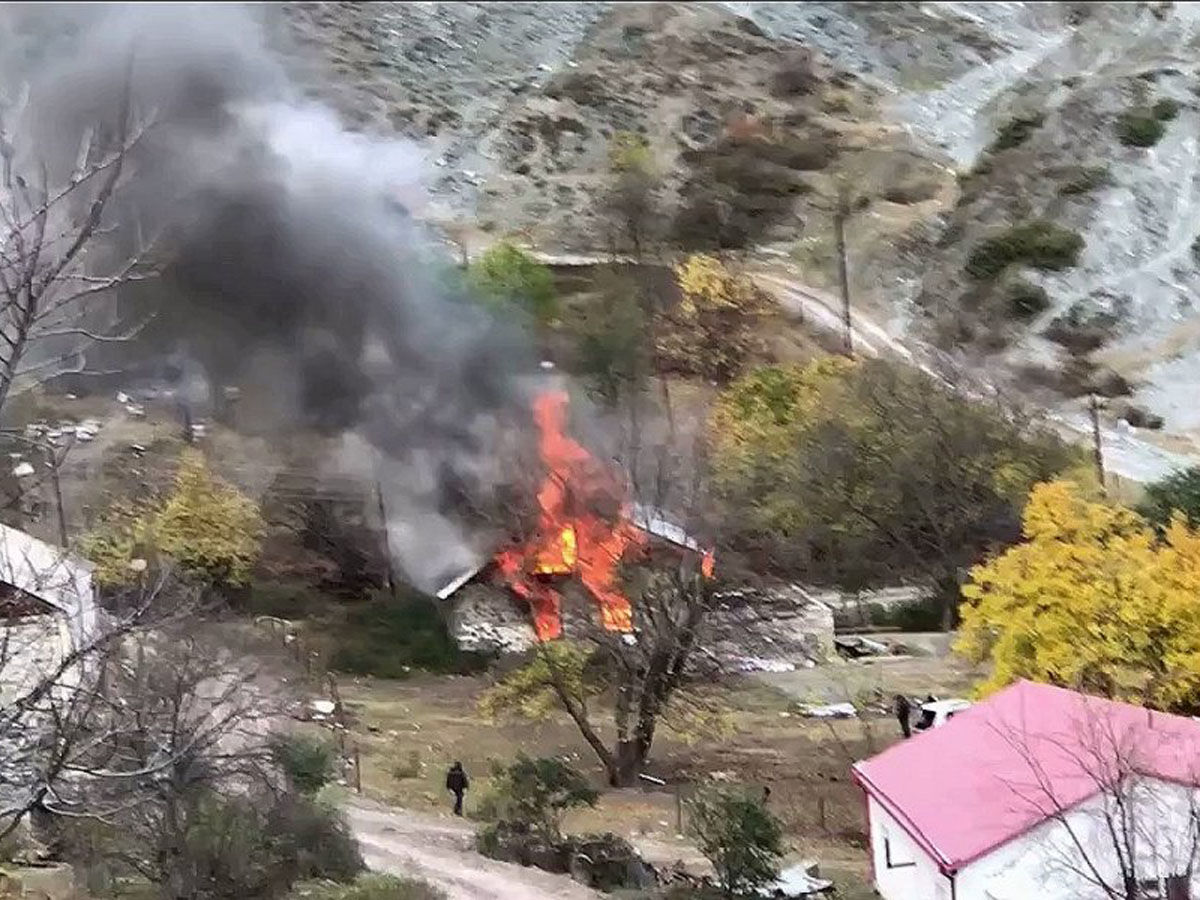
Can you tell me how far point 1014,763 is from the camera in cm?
Result: 599

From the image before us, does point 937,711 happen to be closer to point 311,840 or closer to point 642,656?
point 642,656

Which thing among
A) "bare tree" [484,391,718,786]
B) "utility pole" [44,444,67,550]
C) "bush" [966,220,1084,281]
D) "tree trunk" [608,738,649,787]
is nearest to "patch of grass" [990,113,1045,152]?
"bush" [966,220,1084,281]

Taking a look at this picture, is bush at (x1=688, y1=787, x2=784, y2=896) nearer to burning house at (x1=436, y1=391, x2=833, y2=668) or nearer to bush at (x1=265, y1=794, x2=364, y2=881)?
burning house at (x1=436, y1=391, x2=833, y2=668)

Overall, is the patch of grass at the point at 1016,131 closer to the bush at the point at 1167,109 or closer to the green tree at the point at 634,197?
the bush at the point at 1167,109

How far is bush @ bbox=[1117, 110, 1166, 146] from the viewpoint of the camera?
832 centimetres

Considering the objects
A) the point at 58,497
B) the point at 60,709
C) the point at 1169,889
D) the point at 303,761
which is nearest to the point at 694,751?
the point at 303,761

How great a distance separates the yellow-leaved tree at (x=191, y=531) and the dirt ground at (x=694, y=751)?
0.98 meters

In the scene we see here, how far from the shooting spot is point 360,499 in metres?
9.27

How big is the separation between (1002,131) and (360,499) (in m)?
4.47

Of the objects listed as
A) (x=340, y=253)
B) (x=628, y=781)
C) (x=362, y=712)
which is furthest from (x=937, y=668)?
(x=340, y=253)

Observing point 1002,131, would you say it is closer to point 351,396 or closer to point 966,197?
point 966,197

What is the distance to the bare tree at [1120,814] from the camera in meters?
5.50

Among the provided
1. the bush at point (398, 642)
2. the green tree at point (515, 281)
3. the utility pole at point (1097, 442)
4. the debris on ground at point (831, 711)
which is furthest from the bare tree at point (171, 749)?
the utility pole at point (1097, 442)

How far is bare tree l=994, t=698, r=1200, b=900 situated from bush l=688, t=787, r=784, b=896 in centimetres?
110
